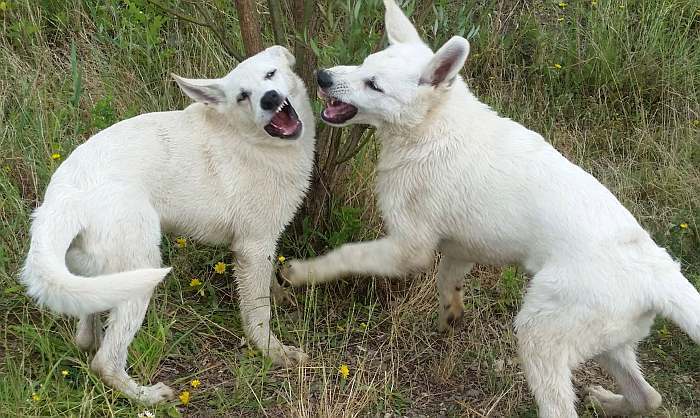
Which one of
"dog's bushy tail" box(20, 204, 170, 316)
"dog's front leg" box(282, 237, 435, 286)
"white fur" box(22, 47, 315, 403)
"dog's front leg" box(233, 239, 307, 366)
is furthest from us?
"dog's front leg" box(233, 239, 307, 366)

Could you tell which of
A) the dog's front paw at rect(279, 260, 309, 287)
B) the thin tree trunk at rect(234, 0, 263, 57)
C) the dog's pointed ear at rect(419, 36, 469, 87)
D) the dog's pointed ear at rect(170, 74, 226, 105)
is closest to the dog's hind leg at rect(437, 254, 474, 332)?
the dog's front paw at rect(279, 260, 309, 287)

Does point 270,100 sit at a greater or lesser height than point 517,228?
greater

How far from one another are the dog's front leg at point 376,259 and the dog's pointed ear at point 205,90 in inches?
37.1

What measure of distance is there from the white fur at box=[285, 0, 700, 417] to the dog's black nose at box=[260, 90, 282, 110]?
35cm

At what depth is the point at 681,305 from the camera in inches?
124

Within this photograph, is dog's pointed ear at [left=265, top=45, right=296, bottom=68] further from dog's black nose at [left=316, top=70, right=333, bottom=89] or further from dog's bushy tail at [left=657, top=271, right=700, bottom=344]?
dog's bushy tail at [left=657, top=271, right=700, bottom=344]

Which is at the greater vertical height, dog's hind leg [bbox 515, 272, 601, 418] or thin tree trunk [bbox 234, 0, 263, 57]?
thin tree trunk [bbox 234, 0, 263, 57]

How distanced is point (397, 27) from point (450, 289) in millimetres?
1347

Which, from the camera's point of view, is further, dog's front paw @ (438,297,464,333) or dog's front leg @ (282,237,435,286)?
dog's front paw @ (438,297,464,333)

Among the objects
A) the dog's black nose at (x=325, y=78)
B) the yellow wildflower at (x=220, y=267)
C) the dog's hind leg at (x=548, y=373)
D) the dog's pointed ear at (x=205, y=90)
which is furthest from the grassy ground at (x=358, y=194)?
the dog's pointed ear at (x=205, y=90)

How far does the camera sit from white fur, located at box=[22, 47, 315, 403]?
3516 millimetres

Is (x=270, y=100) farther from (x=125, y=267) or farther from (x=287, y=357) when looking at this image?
(x=287, y=357)

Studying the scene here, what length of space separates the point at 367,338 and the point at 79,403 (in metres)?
1.50

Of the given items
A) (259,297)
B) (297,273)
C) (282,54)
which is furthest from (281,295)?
(282,54)
